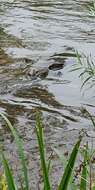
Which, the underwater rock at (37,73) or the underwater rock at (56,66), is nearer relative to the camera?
the underwater rock at (37,73)

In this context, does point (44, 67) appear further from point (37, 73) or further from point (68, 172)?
point (68, 172)

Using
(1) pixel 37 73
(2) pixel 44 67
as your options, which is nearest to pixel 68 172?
(1) pixel 37 73

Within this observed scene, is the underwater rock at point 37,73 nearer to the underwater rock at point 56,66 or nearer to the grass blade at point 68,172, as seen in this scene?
the underwater rock at point 56,66

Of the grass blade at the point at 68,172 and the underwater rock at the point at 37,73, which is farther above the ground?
the grass blade at the point at 68,172

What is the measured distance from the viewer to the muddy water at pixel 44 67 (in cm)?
488

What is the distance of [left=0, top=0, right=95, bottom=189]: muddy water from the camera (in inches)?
192

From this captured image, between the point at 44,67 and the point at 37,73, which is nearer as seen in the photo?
the point at 37,73

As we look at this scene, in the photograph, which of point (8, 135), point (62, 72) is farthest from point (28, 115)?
point (62, 72)

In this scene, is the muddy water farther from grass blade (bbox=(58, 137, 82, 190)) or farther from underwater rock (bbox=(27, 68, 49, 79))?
grass blade (bbox=(58, 137, 82, 190))

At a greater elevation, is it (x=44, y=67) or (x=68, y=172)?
(x=68, y=172)

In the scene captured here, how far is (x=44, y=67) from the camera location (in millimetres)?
6887

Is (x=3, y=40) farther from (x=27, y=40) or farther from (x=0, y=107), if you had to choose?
(x=0, y=107)

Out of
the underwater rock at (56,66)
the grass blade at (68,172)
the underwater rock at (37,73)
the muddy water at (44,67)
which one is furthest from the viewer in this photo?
the underwater rock at (56,66)

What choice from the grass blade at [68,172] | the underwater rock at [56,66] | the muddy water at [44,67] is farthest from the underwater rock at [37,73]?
the grass blade at [68,172]
